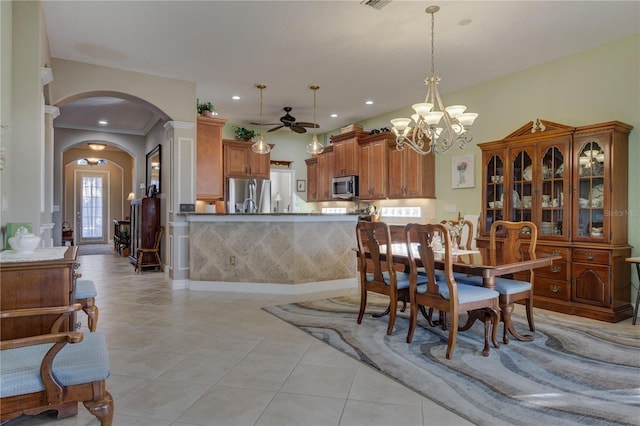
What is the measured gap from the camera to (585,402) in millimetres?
2127

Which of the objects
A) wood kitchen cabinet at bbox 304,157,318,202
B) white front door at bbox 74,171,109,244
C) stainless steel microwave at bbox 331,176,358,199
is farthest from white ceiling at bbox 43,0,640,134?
white front door at bbox 74,171,109,244

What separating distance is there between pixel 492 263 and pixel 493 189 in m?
2.35

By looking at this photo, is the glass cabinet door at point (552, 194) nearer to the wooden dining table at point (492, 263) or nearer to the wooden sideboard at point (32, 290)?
the wooden dining table at point (492, 263)

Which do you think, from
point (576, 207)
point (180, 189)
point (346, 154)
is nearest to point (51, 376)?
point (180, 189)

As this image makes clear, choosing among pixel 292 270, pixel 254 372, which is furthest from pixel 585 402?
pixel 292 270

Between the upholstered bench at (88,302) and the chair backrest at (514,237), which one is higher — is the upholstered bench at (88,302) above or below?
below

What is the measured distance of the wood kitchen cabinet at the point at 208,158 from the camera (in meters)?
5.94

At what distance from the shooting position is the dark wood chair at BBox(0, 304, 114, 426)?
1.50 metres

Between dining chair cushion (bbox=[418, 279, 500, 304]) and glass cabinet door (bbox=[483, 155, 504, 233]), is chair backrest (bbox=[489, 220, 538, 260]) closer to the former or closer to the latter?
dining chair cushion (bbox=[418, 279, 500, 304])

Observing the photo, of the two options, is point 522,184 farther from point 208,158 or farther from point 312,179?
point 312,179

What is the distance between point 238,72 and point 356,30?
1857 mm

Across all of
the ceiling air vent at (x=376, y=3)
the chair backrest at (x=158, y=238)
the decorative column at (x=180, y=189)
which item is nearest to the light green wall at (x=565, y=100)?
the ceiling air vent at (x=376, y=3)

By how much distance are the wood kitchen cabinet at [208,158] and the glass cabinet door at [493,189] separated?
389 centimetres

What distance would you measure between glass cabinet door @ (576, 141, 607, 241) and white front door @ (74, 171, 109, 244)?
12478 mm
